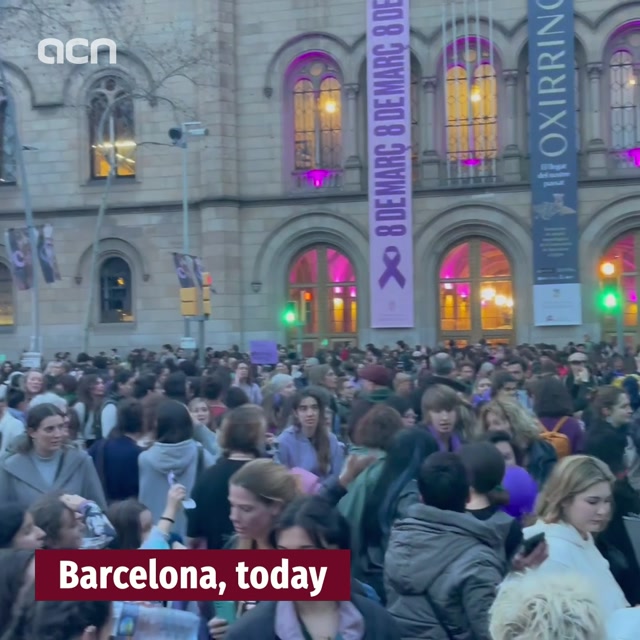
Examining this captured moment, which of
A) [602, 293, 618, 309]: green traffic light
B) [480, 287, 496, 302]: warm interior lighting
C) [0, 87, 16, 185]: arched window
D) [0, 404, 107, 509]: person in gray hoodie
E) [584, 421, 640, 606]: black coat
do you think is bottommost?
[584, 421, 640, 606]: black coat

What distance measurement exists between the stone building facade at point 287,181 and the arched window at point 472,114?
0.63 ft

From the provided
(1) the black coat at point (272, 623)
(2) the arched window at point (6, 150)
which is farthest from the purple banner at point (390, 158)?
(1) the black coat at point (272, 623)

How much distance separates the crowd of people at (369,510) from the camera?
11.4ft

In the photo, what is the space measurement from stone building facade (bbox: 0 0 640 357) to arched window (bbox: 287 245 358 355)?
0.04 meters

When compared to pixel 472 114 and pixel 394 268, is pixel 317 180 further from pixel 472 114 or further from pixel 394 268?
pixel 472 114

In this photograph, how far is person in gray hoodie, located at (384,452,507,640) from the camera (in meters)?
4.20

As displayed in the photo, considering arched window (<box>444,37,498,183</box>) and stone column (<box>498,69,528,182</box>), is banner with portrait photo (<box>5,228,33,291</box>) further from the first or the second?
stone column (<box>498,69,528,182</box>)

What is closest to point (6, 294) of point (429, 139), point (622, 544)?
point (429, 139)

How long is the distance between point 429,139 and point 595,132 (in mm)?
4520

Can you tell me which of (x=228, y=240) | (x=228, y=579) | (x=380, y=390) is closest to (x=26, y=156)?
(x=228, y=240)

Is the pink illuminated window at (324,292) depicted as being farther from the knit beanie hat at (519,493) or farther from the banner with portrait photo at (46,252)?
the knit beanie hat at (519,493)

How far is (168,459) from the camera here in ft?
22.0

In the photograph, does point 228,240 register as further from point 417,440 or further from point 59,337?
point 417,440

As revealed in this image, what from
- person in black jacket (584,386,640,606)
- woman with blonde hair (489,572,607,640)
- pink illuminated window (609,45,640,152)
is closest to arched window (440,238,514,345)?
pink illuminated window (609,45,640,152)
